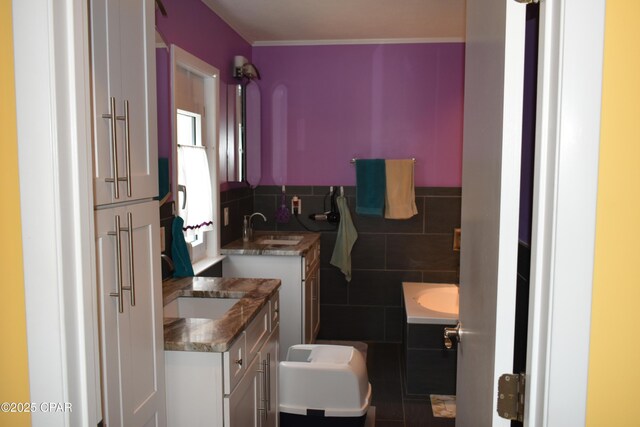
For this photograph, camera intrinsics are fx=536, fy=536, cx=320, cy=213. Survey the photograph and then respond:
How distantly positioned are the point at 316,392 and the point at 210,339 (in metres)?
1.18

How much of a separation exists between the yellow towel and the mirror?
3.64 ft

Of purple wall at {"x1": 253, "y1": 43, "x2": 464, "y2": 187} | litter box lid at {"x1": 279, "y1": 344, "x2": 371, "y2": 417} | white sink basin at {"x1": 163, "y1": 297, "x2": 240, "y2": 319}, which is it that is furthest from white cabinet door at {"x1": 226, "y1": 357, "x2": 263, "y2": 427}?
purple wall at {"x1": 253, "y1": 43, "x2": 464, "y2": 187}

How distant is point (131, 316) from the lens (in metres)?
1.44

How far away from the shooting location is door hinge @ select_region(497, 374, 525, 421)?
1026 millimetres

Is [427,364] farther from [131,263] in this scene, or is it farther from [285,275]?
[131,263]

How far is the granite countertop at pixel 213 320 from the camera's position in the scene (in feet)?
5.98

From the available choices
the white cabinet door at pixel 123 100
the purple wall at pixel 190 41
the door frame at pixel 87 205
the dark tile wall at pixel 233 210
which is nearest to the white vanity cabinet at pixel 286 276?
the dark tile wall at pixel 233 210

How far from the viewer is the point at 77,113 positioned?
40.5 inches

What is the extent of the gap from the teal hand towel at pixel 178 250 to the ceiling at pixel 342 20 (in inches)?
60.1

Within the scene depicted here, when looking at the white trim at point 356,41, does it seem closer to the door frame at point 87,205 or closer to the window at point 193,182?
the window at point 193,182

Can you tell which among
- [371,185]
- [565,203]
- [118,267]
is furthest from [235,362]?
[371,185]

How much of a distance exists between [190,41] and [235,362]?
6.63 feet

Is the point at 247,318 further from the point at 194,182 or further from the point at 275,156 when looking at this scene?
the point at 275,156

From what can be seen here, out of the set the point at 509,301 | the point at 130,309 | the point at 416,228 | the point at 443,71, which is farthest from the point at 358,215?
the point at 509,301
